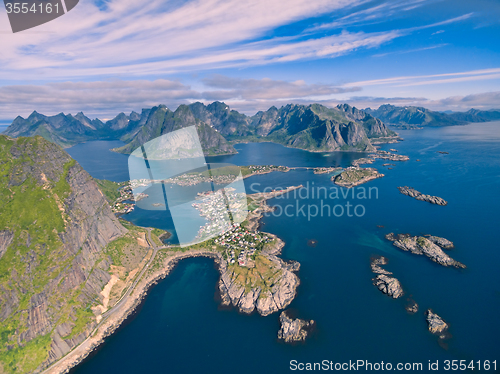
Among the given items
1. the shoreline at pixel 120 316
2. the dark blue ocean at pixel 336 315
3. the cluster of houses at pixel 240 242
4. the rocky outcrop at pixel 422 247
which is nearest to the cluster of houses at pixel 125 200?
the shoreline at pixel 120 316

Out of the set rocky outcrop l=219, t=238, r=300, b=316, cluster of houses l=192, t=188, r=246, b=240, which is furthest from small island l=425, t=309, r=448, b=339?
cluster of houses l=192, t=188, r=246, b=240

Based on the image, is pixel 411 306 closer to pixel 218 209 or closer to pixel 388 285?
pixel 388 285

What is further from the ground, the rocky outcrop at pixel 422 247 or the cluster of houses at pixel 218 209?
the cluster of houses at pixel 218 209

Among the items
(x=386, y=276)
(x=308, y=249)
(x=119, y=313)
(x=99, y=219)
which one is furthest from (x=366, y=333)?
(x=99, y=219)

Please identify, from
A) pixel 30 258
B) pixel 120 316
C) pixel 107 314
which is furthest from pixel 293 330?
pixel 30 258

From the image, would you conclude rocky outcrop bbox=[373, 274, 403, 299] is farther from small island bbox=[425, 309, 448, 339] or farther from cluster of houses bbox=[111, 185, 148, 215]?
cluster of houses bbox=[111, 185, 148, 215]

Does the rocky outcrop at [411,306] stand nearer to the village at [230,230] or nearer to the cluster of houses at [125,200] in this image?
the village at [230,230]
